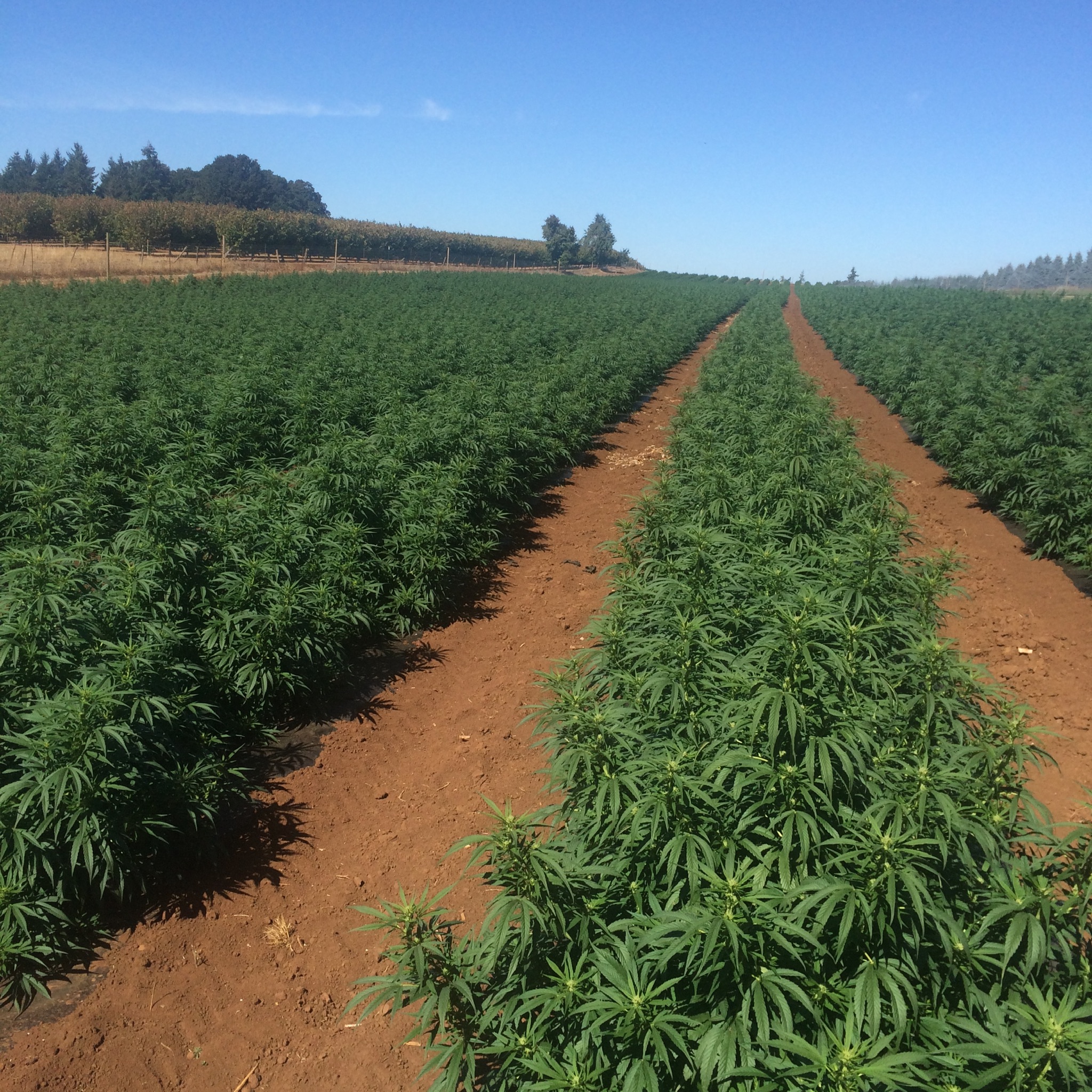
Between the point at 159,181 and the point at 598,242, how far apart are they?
6528cm

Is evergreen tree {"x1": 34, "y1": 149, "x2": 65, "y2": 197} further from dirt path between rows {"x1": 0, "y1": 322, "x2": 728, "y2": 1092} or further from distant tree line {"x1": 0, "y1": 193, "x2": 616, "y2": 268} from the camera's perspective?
dirt path between rows {"x1": 0, "y1": 322, "x2": 728, "y2": 1092}

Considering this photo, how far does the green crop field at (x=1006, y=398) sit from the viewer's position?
912cm

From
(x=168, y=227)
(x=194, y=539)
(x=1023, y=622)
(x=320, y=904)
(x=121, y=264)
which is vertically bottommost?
(x=320, y=904)

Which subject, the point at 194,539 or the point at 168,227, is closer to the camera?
the point at 194,539

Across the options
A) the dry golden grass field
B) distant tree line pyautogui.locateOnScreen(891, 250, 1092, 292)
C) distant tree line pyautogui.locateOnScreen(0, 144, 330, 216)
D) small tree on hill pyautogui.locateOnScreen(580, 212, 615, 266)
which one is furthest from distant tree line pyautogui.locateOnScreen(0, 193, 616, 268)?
distant tree line pyautogui.locateOnScreen(891, 250, 1092, 292)

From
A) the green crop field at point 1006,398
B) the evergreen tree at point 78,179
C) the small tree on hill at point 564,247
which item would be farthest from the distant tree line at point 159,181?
the green crop field at point 1006,398

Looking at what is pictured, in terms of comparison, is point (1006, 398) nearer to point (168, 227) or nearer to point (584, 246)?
point (168, 227)

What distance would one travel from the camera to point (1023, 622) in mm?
7598

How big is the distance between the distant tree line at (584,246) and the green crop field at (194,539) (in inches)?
3625

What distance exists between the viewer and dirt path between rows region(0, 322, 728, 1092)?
313 centimetres

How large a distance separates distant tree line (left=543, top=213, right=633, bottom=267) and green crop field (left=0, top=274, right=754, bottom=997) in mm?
92081

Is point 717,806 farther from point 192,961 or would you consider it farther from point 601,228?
point 601,228

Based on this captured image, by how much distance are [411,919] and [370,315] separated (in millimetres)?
22420

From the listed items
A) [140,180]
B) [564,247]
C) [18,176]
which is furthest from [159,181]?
[564,247]
